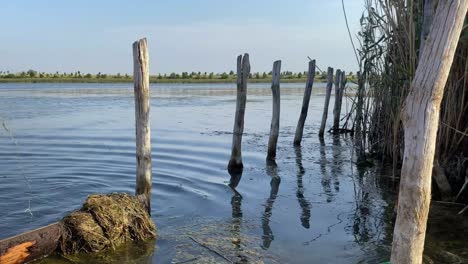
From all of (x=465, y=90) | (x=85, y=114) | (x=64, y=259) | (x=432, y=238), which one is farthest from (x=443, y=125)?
(x=85, y=114)

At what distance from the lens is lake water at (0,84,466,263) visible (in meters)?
6.64

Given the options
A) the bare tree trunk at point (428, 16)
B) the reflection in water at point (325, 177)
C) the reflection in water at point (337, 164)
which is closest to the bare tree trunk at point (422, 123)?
the bare tree trunk at point (428, 16)

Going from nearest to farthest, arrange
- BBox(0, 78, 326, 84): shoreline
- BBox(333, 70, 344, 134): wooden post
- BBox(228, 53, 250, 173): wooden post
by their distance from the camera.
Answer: BBox(228, 53, 250, 173): wooden post → BBox(333, 70, 344, 134): wooden post → BBox(0, 78, 326, 84): shoreline

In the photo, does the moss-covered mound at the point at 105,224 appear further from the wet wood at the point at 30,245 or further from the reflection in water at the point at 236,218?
the reflection in water at the point at 236,218

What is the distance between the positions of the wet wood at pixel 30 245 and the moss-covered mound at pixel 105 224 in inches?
6.0

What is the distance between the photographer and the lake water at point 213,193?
6645 mm

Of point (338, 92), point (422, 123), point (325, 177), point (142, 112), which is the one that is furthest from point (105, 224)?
point (338, 92)

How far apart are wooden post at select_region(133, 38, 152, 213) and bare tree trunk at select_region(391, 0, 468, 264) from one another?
165 inches

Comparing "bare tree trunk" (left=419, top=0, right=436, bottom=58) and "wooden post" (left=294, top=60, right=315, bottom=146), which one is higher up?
"bare tree trunk" (left=419, top=0, right=436, bottom=58)

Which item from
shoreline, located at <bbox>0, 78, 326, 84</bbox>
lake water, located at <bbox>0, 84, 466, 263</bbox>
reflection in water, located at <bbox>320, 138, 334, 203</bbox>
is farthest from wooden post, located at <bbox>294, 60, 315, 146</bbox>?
shoreline, located at <bbox>0, 78, 326, 84</bbox>

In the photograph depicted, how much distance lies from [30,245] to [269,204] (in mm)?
4426

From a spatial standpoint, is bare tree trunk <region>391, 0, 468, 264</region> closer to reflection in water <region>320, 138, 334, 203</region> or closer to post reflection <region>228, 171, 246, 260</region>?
post reflection <region>228, 171, 246, 260</region>

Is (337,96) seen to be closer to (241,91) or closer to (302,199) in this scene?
(241,91)

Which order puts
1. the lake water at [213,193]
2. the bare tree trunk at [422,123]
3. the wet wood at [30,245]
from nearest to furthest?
the bare tree trunk at [422,123] → the wet wood at [30,245] → the lake water at [213,193]
